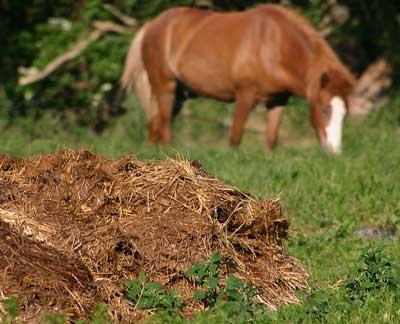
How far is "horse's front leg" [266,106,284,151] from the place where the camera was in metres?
16.1

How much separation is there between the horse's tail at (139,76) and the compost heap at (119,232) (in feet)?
34.0

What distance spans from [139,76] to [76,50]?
81.4 inches

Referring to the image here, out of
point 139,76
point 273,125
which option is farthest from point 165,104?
point 273,125

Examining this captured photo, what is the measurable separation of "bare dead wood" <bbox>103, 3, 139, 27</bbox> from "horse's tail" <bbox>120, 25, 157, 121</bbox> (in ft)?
6.30

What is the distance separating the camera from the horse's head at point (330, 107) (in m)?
15.0

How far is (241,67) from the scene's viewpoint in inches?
629

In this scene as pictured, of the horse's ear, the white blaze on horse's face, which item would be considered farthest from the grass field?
the horse's ear

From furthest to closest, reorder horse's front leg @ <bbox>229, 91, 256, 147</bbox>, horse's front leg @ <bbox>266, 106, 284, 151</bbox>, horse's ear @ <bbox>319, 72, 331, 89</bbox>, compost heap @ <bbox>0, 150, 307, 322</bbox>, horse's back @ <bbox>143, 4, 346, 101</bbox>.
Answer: horse's front leg @ <bbox>266, 106, 284, 151</bbox>
horse's front leg @ <bbox>229, 91, 256, 147</bbox>
horse's back @ <bbox>143, 4, 346, 101</bbox>
horse's ear @ <bbox>319, 72, 331, 89</bbox>
compost heap @ <bbox>0, 150, 307, 322</bbox>

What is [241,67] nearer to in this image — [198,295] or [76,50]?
[76,50]

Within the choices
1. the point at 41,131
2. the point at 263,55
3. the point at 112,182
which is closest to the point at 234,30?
the point at 263,55

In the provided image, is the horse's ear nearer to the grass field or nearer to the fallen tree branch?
the grass field

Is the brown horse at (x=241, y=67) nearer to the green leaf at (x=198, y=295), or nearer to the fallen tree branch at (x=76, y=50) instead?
the fallen tree branch at (x=76, y=50)

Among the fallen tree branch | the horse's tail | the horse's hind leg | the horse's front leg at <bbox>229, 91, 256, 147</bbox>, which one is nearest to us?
the horse's front leg at <bbox>229, 91, 256, 147</bbox>

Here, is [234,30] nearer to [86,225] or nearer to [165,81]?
[165,81]
